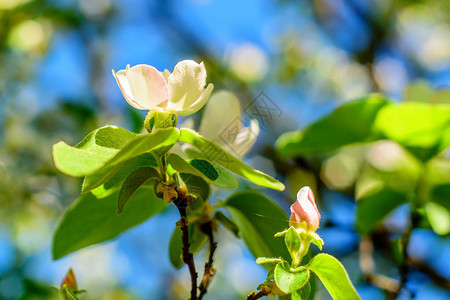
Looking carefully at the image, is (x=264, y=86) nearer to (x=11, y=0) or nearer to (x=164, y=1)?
(x=164, y=1)

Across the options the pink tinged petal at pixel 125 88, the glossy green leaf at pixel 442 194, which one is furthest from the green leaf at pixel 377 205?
the pink tinged petal at pixel 125 88

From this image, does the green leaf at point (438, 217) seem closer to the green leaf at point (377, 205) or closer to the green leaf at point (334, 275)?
the green leaf at point (377, 205)

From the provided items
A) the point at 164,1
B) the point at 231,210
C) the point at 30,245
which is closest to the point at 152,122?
the point at 231,210

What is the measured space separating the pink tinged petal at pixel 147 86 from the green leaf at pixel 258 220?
0.69ft

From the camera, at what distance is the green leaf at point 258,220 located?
2.17 feet

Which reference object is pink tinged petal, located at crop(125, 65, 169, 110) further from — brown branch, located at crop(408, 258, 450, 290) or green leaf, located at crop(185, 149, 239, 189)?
brown branch, located at crop(408, 258, 450, 290)

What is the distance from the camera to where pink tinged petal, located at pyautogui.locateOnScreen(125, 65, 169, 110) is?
0.53m

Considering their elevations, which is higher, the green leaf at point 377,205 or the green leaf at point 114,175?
the green leaf at point 114,175

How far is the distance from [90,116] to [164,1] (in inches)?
47.8

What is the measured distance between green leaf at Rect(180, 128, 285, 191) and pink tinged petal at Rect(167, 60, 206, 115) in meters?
0.04

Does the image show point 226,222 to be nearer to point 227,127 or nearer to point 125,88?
point 227,127

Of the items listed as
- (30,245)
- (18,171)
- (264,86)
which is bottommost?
(30,245)

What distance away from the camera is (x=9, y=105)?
2125 millimetres

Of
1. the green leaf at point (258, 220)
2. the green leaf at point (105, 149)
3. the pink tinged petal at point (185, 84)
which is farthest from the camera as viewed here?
the green leaf at point (258, 220)
